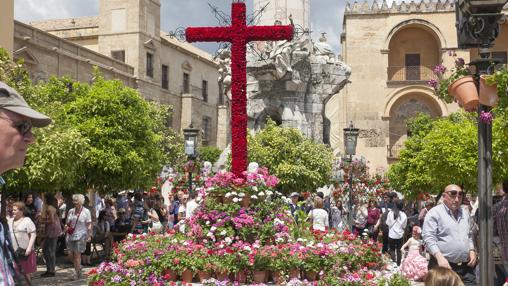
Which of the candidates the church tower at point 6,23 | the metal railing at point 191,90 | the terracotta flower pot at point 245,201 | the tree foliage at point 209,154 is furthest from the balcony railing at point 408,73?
the terracotta flower pot at point 245,201

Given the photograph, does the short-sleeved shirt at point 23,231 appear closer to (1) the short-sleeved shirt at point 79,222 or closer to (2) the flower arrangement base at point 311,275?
(1) the short-sleeved shirt at point 79,222

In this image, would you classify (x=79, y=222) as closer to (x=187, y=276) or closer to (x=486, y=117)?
(x=187, y=276)

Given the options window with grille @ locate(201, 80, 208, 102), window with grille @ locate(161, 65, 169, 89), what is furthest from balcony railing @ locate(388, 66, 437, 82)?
window with grille @ locate(201, 80, 208, 102)

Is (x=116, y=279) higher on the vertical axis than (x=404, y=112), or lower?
lower

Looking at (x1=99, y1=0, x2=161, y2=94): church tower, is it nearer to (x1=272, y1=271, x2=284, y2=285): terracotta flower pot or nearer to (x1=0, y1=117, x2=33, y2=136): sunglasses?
(x1=272, y1=271, x2=284, y2=285): terracotta flower pot

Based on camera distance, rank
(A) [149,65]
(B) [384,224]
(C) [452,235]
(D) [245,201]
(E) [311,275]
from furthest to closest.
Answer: (A) [149,65]
(B) [384,224]
(D) [245,201]
(E) [311,275]
(C) [452,235]

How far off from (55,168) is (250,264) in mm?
5659

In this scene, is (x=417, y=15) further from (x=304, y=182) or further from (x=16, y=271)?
(x=16, y=271)

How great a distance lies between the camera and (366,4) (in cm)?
4412

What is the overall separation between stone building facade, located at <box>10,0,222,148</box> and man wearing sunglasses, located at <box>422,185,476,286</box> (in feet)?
83.7

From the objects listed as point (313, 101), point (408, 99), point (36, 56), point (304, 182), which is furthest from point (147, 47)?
point (304, 182)

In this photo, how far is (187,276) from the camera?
329 inches

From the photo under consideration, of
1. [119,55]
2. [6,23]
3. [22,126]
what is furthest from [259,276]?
[119,55]

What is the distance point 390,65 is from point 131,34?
17350mm
